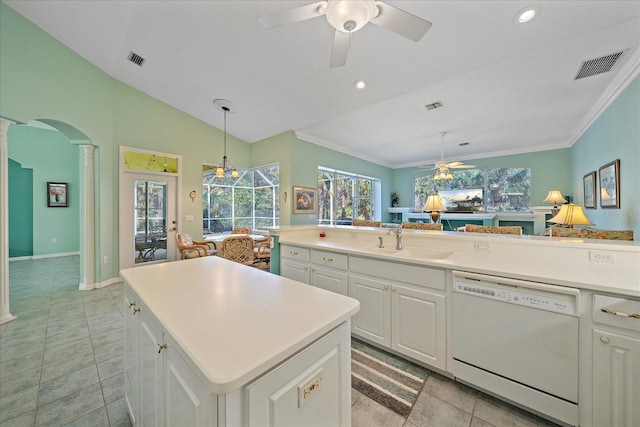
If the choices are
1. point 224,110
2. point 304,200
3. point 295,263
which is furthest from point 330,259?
point 224,110

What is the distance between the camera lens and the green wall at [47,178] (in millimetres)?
5781

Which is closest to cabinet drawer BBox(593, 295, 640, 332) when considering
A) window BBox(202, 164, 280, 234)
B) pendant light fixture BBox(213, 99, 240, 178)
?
pendant light fixture BBox(213, 99, 240, 178)

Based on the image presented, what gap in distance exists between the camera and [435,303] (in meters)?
1.84

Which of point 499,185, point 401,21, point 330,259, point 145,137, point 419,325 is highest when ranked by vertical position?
point 145,137

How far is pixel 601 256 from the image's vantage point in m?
1.67

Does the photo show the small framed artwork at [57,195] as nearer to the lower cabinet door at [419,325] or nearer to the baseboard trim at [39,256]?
the baseboard trim at [39,256]

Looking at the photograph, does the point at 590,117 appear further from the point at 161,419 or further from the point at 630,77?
the point at 161,419

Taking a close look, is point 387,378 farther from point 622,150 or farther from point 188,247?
point 622,150

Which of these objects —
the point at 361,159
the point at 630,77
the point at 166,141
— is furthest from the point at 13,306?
the point at 630,77

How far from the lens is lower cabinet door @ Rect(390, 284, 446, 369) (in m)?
1.83

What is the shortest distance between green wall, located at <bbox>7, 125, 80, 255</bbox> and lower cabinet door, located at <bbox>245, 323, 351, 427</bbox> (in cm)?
858

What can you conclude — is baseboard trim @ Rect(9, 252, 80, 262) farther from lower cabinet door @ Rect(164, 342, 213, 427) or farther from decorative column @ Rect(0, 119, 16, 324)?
lower cabinet door @ Rect(164, 342, 213, 427)

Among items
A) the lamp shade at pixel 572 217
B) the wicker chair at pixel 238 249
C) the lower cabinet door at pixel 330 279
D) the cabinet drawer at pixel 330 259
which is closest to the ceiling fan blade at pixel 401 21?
the cabinet drawer at pixel 330 259

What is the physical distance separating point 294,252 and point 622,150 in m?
4.49
